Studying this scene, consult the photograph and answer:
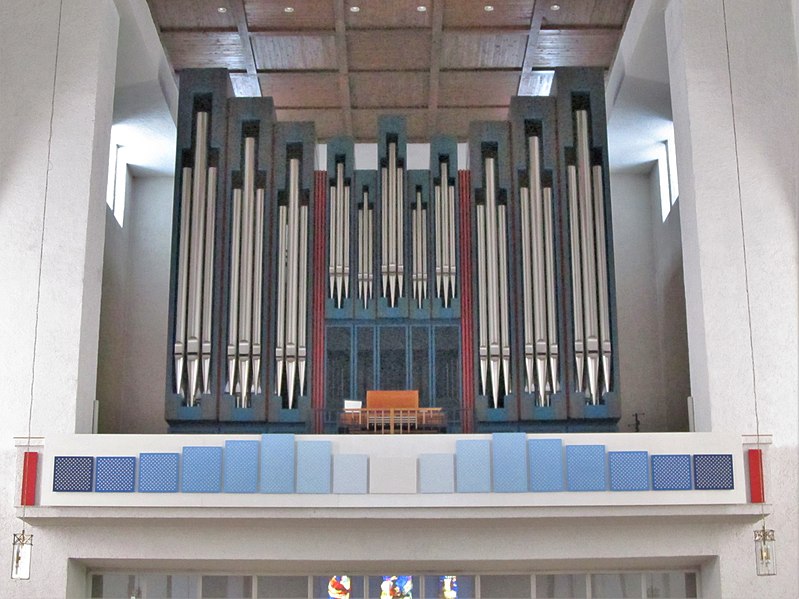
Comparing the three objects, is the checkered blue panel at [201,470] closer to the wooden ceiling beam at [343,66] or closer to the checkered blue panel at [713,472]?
the checkered blue panel at [713,472]

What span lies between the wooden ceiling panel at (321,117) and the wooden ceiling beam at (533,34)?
2.96 m

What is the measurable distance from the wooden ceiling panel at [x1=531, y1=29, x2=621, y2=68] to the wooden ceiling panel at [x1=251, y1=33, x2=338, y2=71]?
291cm

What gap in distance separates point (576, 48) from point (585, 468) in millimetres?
6977

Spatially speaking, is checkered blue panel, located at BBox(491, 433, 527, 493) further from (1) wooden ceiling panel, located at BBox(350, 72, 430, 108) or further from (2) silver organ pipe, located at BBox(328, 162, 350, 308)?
(1) wooden ceiling panel, located at BBox(350, 72, 430, 108)

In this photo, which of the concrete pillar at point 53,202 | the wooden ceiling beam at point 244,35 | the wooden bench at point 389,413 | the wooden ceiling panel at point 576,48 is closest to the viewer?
the concrete pillar at point 53,202

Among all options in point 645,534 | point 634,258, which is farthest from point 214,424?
point 634,258

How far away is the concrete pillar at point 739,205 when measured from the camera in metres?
11.9

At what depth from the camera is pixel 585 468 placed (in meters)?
11.6

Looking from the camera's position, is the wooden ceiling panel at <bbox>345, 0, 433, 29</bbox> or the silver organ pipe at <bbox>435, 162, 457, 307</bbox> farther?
the wooden ceiling panel at <bbox>345, 0, 433, 29</bbox>

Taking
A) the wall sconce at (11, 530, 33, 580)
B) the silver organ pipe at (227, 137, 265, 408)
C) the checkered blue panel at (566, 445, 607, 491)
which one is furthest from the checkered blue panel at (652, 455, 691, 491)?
the wall sconce at (11, 530, 33, 580)

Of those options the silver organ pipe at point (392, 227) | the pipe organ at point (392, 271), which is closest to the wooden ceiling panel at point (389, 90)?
the pipe organ at point (392, 271)

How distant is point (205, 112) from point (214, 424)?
4.18 meters

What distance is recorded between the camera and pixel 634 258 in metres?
17.7

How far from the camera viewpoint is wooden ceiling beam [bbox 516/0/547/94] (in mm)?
14820
